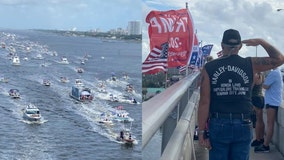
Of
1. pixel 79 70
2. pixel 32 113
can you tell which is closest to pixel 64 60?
pixel 79 70

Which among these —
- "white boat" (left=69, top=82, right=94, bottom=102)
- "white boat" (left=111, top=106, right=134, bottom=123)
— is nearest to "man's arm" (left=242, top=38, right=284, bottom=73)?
"white boat" (left=111, top=106, right=134, bottom=123)

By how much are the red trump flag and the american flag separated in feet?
0.59

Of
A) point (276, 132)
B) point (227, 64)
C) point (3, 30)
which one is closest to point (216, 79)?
point (227, 64)

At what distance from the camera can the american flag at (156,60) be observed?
959 cm

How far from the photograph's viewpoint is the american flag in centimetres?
959

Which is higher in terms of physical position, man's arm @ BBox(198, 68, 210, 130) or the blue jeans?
man's arm @ BBox(198, 68, 210, 130)

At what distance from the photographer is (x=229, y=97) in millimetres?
4914

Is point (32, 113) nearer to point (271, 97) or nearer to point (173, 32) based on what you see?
point (173, 32)

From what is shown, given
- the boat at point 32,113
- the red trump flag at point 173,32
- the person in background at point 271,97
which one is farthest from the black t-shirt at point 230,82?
the boat at point 32,113

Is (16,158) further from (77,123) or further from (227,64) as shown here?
(227,64)

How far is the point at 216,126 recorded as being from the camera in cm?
499

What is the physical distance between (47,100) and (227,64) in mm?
43397

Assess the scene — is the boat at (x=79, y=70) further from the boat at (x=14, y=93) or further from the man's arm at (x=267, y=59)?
the man's arm at (x=267, y=59)

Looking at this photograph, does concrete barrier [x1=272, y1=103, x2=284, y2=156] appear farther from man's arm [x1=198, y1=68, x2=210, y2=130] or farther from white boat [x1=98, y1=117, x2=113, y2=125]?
white boat [x1=98, y1=117, x2=113, y2=125]
